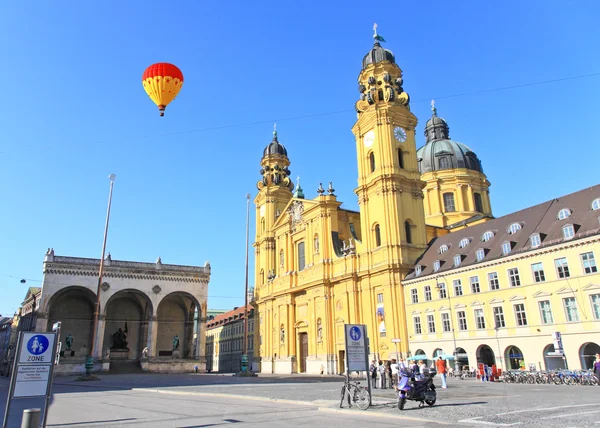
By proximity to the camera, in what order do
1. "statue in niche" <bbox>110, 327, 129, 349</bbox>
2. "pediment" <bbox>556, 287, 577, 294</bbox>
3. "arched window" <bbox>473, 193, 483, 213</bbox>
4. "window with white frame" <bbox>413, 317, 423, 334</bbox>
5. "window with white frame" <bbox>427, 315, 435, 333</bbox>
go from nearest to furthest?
"pediment" <bbox>556, 287, 577, 294</bbox>
"window with white frame" <bbox>427, 315, 435, 333</bbox>
"window with white frame" <bbox>413, 317, 423, 334</bbox>
"statue in niche" <bbox>110, 327, 129, 349</bbox>
"arched window" <bbox>473, 193, 483, 213</bbox>

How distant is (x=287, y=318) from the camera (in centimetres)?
5825

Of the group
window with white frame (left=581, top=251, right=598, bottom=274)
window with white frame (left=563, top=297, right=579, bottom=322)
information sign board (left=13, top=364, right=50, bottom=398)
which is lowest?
information sign board (left=13, top=364, right=50, bottom=398)

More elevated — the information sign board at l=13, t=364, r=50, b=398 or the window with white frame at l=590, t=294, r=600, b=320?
the window with white frame at l=590, t=294, r=600, b=320

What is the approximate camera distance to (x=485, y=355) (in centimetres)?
3753

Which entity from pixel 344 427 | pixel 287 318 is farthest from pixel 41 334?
pixel 287 318

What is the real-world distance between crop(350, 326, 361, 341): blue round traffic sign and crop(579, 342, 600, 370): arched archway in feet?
67.3

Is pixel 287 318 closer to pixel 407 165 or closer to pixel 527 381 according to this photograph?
pixel 407 165

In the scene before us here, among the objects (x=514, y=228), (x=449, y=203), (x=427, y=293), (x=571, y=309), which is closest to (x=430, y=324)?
(x=427, y=293)

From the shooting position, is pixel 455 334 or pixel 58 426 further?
pixel 455 334

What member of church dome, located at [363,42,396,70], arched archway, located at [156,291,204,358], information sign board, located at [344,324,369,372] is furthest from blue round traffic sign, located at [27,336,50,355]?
arched archway, located at [156,291,204,358]

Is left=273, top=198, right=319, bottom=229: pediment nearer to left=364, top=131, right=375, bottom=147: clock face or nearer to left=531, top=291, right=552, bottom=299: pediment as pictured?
left=364, top=131, right=375, bottom=147: clock face

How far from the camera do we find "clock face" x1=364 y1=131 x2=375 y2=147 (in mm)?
51188

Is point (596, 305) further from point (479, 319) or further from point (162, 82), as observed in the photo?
point (162, 82)

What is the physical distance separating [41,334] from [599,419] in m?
12.9
